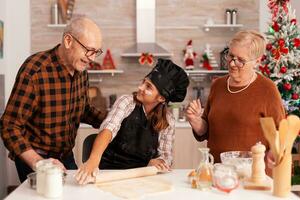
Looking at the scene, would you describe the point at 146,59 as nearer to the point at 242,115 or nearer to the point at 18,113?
the point at 242,115

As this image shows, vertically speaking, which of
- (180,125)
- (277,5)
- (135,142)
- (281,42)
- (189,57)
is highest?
(277,5)

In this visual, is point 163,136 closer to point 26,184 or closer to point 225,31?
point 26,184

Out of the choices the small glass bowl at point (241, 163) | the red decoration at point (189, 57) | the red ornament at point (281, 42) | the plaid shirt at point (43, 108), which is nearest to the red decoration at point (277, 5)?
the red ornament at point (281, 42)

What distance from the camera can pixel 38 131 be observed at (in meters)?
2.32

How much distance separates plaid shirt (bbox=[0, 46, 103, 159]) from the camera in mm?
2197

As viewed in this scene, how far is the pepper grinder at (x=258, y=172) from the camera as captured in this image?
76.1 inches

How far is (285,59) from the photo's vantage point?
4.14 metres

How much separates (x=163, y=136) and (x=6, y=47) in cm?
311

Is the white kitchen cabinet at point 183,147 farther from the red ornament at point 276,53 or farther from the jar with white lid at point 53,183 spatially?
the jar with white lid at point 53,183

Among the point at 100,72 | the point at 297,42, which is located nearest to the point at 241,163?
the point at 297,42

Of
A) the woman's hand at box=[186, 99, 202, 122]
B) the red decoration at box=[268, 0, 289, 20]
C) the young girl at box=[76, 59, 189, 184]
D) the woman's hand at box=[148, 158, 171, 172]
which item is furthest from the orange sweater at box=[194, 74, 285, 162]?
the red decoration at box=[268, 0, 289, 20]

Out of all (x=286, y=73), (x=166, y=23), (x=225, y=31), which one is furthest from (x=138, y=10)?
(x=286, y=73)

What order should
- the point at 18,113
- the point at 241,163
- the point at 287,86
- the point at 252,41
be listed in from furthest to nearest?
the point at 287,86 → the point at 252,41 → the point at 18,113 → the point at 241,163

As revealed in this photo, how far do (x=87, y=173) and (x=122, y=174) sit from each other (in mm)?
176
